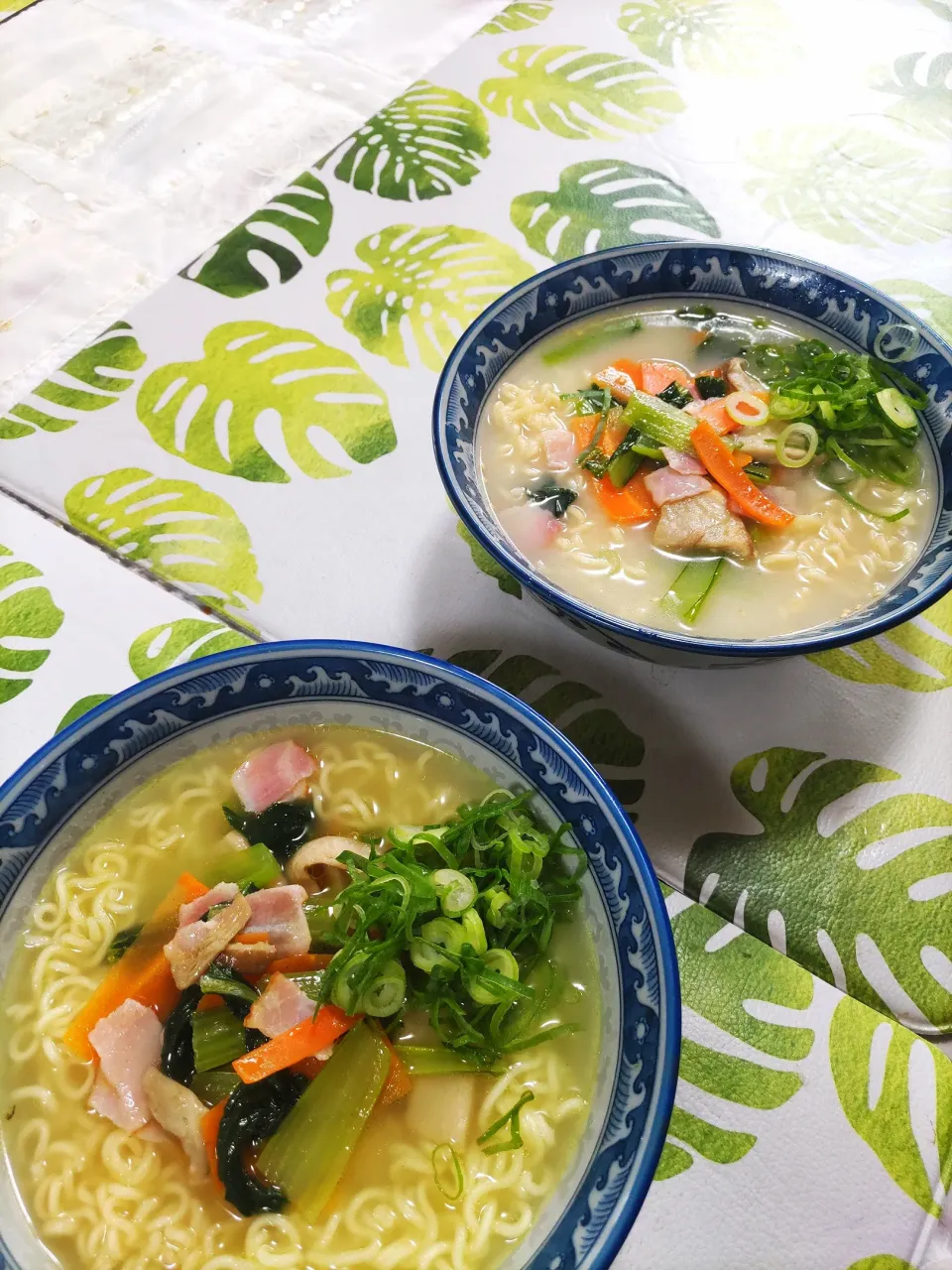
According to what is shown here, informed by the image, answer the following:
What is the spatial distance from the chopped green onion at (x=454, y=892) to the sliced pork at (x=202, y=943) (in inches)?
12.5

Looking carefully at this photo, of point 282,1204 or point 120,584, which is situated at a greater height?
point 120,584

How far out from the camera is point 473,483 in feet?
6.45

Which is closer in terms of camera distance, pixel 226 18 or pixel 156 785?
pixel 156 785

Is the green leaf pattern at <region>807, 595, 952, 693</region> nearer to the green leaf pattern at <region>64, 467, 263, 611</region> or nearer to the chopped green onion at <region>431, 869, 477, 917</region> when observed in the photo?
the chopped green onion at <region>431, 869, 477, 917</region>

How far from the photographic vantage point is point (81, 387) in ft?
8.34

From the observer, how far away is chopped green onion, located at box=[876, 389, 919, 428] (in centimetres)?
213

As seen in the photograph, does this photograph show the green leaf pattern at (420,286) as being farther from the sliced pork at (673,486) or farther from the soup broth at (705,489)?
the sliced pork at (673,486)

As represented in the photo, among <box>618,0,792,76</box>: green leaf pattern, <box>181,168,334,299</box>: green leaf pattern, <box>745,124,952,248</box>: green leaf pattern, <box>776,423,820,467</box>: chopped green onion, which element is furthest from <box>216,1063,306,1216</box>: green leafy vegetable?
<box>618,0,792,76</box>: green leaf pattern

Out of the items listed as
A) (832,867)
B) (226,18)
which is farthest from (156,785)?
(226,18)

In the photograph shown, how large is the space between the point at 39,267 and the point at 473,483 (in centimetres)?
174

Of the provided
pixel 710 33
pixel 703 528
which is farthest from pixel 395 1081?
pixel 710 33

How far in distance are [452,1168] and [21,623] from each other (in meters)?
1.45

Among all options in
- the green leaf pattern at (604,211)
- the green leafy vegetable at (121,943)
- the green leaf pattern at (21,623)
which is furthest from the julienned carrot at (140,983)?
the green leaf pattern at (604,211)

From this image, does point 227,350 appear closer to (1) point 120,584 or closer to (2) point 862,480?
(1) point 120,584
